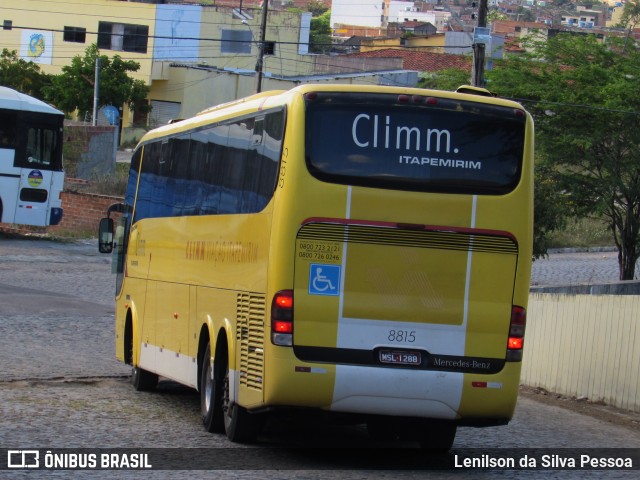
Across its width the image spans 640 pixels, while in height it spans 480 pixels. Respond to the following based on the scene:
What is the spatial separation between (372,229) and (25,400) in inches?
180

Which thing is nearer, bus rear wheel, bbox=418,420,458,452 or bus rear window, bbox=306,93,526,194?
bus rear window, bbox=306,93,526,194

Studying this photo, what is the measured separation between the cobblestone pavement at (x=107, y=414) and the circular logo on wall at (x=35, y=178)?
13858mm

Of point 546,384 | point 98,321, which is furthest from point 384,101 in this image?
point 98,321

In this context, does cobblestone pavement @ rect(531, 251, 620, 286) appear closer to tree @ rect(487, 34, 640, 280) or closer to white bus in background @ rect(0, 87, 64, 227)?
tree @ rect(487, 34, 640, 280)

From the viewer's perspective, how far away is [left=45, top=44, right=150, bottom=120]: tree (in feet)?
218

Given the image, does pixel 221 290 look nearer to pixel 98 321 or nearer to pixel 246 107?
pixel 246 107

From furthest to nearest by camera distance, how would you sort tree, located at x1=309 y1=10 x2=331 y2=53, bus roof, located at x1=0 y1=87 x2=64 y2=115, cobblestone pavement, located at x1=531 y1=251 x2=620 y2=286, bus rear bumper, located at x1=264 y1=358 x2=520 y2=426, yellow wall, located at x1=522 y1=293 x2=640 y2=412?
tree, located at x1=309 y1=10 x2=331 y2=53
bus roof, located at x1=0 y1=87 x2=64 y2=115
cobblestone pavement, located at x1=531 y1=251 x2=620 y2=286
yellow wall, located at x1=522 y1=293 x2=640 y2=412
bus rear bumper, located at x1=264 y1=358 x2=520 y2=426

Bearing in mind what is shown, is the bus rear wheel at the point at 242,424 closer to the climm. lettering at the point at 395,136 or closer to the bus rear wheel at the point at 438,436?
the bus rear wheel at the point at 438,436

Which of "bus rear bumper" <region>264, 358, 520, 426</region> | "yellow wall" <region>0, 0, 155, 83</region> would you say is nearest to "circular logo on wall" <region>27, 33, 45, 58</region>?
"yellow wall" <region>0, 0, 155, 83</region>

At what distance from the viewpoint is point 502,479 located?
963 centimetres

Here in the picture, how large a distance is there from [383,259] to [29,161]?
27.6 m

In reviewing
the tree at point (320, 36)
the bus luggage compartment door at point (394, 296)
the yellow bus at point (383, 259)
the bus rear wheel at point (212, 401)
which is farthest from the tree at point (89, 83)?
the bus luggage compartment door at point (394, 296)

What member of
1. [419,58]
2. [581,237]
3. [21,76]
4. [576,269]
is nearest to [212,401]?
[576,269]

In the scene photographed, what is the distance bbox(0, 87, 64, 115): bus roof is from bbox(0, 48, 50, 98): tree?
31.7 metres
